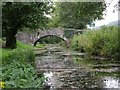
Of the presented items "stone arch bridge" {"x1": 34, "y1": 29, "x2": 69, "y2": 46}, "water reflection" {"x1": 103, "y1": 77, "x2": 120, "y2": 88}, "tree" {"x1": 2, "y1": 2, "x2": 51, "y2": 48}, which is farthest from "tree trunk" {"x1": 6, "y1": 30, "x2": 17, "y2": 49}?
"stone arch bridge" {"x1": 34, "y1": 29, "x2": 69, "y2": 46}

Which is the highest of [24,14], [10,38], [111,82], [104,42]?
[24,14]

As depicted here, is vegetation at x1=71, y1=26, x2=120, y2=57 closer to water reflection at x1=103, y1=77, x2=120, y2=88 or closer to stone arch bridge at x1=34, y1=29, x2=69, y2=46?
water reflection at x1=103, y1=77, x2=120, y2=88

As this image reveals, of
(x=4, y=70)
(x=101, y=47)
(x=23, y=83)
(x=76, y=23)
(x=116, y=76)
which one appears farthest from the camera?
(x=76, y=23)

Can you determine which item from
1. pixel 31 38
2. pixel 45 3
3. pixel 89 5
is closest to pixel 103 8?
pixel 89 5

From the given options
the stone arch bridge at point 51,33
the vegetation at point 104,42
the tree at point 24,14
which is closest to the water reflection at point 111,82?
the tree at point 24,14

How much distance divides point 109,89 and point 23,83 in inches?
109

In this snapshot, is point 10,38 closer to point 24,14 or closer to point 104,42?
point 24,14

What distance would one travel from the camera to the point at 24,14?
15531 millimetres

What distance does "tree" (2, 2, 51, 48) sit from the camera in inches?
582

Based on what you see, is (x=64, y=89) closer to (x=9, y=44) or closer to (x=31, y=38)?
(x=9, y=44)

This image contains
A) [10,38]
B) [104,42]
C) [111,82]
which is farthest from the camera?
[104,42]

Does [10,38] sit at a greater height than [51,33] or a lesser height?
lesser

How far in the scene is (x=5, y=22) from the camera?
16.0m

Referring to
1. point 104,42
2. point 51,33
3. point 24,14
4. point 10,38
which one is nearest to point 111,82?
point 24,14
